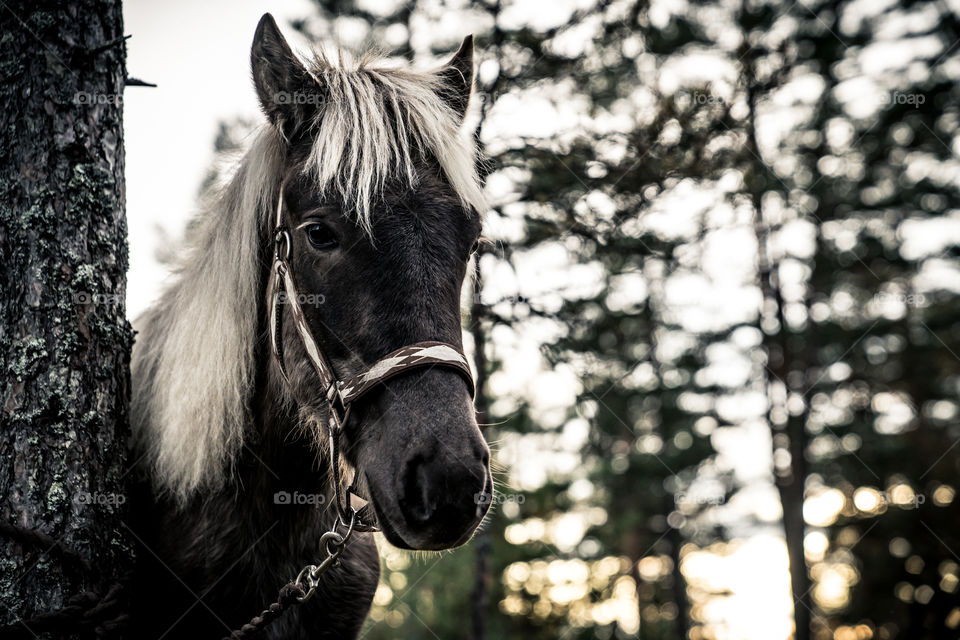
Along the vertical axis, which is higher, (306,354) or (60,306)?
(60,306)

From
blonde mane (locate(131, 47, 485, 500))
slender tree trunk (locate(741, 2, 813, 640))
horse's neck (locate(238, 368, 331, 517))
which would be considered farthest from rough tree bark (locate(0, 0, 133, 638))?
slender tree trunk (locate(741, 2, 813, 640))

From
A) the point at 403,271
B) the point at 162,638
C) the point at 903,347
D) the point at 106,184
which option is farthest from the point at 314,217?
the point at 903,347

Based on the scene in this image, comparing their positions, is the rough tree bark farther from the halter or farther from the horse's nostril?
the horse's nostril

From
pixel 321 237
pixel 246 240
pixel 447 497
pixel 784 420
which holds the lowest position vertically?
pixel 784 420

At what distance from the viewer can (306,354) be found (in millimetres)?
2307

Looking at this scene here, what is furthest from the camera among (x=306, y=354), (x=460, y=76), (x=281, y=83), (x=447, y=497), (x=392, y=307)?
(x=460, y=76)

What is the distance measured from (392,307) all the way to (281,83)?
112cm

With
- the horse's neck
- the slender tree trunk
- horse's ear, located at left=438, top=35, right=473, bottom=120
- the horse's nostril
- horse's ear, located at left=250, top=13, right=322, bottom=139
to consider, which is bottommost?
the slender tree trunk

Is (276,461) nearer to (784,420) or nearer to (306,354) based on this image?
(306,354)

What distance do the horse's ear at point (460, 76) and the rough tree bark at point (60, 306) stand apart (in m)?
1.40

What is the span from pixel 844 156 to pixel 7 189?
1341cm

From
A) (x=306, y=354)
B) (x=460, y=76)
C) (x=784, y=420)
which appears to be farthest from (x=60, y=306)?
(x=784, y=420)

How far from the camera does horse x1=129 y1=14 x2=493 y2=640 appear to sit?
6.66ft

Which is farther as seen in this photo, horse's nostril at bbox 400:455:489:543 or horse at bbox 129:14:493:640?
horse at bbox 129:14:493:640
